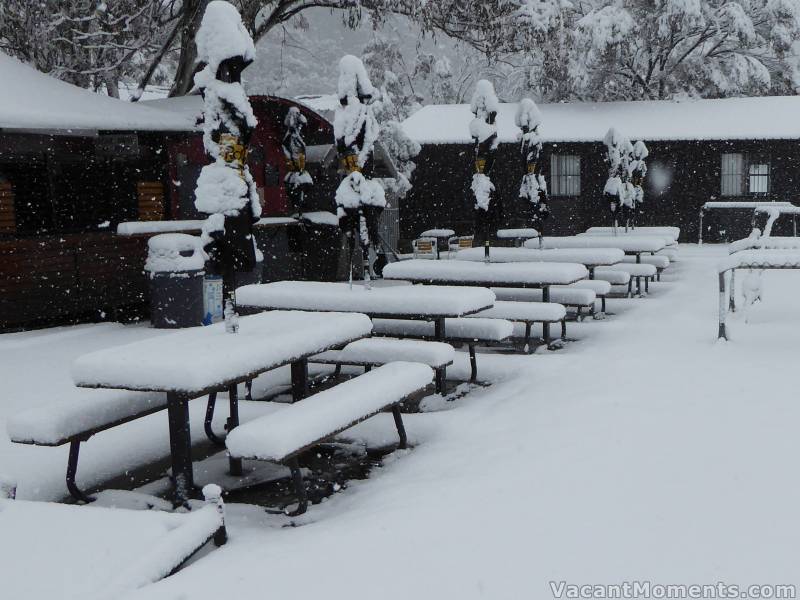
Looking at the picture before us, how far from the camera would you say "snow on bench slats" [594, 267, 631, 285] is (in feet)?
44.4

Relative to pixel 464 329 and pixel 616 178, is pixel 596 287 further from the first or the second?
pixel 616 178

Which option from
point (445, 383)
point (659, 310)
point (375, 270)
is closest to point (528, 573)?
point (445, 383)

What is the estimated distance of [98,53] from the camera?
784 inches

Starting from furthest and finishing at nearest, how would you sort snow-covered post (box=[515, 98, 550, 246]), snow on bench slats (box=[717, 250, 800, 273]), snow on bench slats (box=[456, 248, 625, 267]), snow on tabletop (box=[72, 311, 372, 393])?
snow-covered post (box=[515, 98, 550, 246]) < snow on bench slats (box=[456, 248, 625, 267]) < snow on bench slats (box=[717, 250, 800, 273]) < snow on tabletop (box=[72, 311, 372, 393])

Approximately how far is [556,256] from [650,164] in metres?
16.2

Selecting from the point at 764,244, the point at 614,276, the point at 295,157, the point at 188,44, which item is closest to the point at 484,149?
the point at 614,276

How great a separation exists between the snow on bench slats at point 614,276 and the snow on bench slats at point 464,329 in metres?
5.48

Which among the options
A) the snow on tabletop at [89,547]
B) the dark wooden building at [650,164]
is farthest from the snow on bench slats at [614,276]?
the dark wooden building at [650,164]

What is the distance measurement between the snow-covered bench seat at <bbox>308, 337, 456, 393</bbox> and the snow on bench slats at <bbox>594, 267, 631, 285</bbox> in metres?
6.34

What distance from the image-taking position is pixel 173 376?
196 inches

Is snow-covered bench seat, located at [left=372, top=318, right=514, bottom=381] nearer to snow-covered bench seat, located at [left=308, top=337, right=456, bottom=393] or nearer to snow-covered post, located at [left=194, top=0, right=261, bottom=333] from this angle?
snow-covered bench seat, located at [left=308, top=337, right=456, bottom=393]

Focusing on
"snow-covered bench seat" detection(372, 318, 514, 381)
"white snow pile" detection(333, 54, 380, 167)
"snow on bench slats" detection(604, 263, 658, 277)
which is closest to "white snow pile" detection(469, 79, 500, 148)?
"white snow pile" detection(333, 54, 380, 167)

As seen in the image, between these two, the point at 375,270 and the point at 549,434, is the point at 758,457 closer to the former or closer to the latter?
the point at 549,434

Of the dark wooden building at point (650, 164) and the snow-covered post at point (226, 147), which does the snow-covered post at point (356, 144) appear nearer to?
the snow-covered post at point (226, 147)
